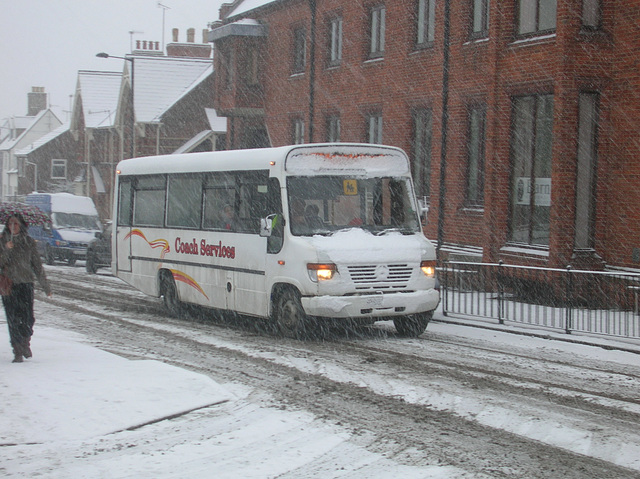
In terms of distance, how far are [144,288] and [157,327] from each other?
302cm

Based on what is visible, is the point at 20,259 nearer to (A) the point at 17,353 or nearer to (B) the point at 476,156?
(A) the point at 17,353

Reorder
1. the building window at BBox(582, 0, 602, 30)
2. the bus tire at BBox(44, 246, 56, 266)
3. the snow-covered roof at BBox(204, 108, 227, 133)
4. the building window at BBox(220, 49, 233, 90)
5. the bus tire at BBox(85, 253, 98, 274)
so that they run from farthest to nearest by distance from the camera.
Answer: the snow-covered roof at BBox(204, 108, 227, 133) → the building window at BBox(220, 49, 233, 90) → the bus tire at BBox(44, 246, 56, 266) → the bus tire at BBox(85, 253, 98, 274) → the building window at BBox(582, 0, 602, 30)

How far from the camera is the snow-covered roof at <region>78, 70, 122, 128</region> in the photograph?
203 feet

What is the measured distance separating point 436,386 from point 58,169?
70673 mm

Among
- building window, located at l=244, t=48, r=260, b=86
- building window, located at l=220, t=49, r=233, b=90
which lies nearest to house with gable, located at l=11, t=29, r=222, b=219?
building window, located at l=220, t=49, r=233, b=90

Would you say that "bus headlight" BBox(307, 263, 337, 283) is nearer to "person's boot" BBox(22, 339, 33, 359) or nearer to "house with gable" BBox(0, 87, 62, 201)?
"person's boot" BBox(22, 339, 33, 359)

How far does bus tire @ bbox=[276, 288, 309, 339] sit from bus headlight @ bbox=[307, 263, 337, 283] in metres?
0.54

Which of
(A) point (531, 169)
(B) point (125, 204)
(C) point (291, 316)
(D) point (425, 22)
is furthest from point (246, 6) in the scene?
(C) point (291, 316)

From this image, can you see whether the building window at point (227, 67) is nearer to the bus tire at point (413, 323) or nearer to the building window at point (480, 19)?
the building window at point (480, 19)

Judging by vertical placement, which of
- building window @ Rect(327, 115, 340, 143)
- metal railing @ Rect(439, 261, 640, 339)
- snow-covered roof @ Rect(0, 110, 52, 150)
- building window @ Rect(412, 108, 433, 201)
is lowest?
metal railing @ Rect(439, 261, 640, 339)

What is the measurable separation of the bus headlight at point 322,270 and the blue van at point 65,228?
19.9 metres

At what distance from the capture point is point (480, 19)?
22734 millimetres

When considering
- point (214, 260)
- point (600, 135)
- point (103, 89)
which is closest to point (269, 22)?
point (600, 135)

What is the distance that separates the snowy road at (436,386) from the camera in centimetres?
699
